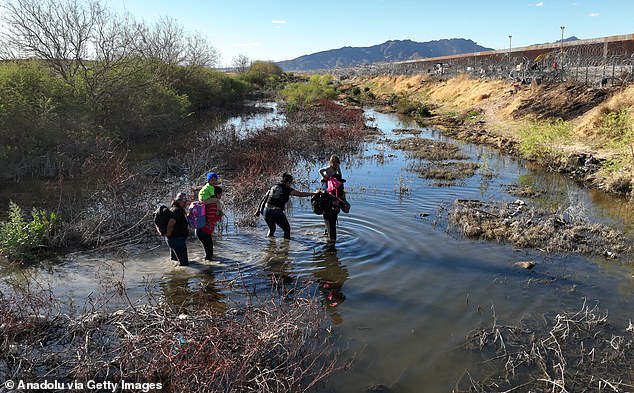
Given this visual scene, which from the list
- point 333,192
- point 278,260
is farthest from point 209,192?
point 333,192

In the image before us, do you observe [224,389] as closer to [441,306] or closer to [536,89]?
[441,306]

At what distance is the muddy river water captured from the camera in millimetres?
5562

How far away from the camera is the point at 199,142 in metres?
19.3

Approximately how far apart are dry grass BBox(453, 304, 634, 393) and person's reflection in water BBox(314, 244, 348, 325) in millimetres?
1961

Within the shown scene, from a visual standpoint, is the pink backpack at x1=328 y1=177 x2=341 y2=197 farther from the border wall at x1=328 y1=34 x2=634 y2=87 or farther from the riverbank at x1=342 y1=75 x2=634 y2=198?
the border wall at x1=328 y1=34 x2=634 y2=87

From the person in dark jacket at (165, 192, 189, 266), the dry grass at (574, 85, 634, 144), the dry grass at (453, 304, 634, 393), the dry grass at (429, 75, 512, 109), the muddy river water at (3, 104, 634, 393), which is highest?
the dry grass at (429, 75, 512, 109)

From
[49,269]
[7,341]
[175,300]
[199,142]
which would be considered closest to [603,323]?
[175,300]

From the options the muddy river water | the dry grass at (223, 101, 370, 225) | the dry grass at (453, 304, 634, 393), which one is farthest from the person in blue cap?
the dry grass at (453, 304, 634, 393)

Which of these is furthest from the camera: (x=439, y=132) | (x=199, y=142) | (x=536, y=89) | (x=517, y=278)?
(x=536, y=89)

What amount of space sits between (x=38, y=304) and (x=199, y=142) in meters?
14.3

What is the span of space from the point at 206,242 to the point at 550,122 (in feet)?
67.8

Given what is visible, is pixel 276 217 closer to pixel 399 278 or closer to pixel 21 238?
pixel 399 278

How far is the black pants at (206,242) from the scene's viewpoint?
7883 mm

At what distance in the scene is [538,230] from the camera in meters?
9.55
